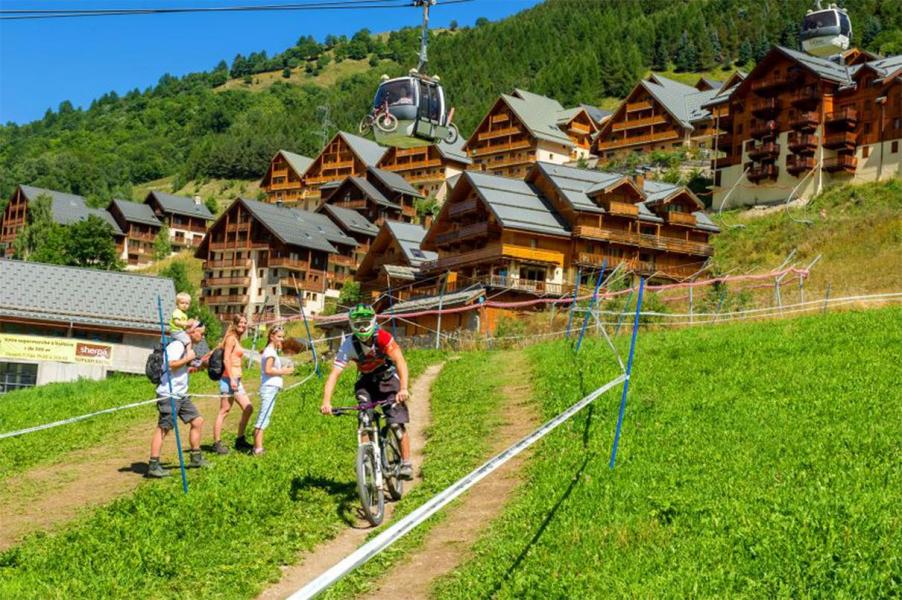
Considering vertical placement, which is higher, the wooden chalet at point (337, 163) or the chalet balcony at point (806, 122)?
the wooden chalet at point (337, 163)

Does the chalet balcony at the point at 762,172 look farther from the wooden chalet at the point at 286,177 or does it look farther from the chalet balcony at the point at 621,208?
the wooden chalet at the point at 286,177

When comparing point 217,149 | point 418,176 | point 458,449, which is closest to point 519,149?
point 418,176

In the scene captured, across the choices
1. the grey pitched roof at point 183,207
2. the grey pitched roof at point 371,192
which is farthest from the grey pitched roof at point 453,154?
the grey pitched roof at point 183,207

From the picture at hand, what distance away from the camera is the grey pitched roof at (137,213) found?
413 feet

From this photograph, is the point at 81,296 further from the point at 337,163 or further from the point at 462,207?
the point at 337,163

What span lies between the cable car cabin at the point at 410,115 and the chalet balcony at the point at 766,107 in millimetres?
56897

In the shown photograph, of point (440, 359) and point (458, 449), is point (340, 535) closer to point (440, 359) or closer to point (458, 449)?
point (458, 449)

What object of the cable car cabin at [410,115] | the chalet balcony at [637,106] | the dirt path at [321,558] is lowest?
the dirt path at [321,558]

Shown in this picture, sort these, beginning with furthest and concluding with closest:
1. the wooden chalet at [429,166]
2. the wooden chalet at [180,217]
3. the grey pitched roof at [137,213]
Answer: the wooden chalet at [180,217] < the grey pitched roof at [137,213] < the wooden chalet at [429,166]

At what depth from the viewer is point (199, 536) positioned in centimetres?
1235

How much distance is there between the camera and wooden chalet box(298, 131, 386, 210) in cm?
12569

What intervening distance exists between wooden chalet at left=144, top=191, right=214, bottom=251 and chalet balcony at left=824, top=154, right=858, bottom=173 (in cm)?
8300

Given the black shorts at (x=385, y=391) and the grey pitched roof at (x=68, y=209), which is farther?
the grey pitched roof at (x=68, y=209)

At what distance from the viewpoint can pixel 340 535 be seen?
1245 centimetres
